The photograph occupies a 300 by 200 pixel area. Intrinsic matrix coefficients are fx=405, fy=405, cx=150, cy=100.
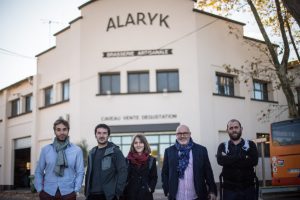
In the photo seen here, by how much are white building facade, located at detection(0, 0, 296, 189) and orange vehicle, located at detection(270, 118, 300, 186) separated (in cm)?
913

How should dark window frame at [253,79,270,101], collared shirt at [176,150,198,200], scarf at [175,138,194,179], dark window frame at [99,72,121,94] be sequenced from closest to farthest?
1. collared shirt at [176,150,198,200]
2. scarf at [175,138,194,179]
3. dark window frame at [99,72,121,94]
4. dark window frame at [253,79,270,101]

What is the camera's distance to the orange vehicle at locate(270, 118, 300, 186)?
13.8 m

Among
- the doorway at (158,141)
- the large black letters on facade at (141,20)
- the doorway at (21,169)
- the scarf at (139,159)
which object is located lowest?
the doorway at (21,169)

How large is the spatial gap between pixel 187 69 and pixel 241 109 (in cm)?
471

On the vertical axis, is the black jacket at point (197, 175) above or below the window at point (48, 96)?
below

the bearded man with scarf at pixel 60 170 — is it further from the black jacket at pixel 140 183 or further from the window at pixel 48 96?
the window at pixel 48 96

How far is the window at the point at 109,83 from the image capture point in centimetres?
2488

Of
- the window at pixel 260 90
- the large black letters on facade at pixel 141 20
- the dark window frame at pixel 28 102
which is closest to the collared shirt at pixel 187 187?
the large black letters on facade at pixel 141 20

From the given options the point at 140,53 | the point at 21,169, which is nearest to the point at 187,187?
the point at 140,53

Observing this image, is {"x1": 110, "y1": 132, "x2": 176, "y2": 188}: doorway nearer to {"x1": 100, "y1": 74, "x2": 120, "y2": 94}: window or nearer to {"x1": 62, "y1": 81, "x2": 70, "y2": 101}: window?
{"x1": 100, "y1": 74, "x2": 120, "y2": 94}: window

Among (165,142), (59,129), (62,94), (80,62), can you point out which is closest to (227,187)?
(59,129)

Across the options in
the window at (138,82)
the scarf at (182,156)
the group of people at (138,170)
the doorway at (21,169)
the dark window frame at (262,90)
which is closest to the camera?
the group of people at (138,170)

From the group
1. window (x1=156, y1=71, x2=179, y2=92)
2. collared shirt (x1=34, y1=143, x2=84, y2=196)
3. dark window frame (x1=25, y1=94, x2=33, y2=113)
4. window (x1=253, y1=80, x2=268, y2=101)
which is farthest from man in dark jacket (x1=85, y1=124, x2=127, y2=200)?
dark window frame (x1=25, y1=94, x2=33, y2=113)

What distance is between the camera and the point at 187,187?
6375 millimetres
